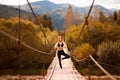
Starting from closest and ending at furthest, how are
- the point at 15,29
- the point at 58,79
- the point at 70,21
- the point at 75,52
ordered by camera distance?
the point at 58,79 → the point at 15,29 → the point at 75,52 → the point at 70,21

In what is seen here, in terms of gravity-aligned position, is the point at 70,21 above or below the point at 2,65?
below

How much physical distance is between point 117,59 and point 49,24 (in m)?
47.5

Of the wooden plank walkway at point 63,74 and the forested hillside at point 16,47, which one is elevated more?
the wooden plank walkway at point 63,74

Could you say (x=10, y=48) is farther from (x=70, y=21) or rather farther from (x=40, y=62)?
(x=70, y=21)

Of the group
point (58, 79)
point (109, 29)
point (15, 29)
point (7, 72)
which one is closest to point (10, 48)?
point (15, 29)

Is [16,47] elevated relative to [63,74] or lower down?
lower down

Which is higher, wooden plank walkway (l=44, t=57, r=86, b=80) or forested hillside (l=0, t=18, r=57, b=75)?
wooden plank walkway (l=44, t=57, r=86, b=80)

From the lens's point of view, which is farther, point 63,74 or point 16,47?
point 16,47

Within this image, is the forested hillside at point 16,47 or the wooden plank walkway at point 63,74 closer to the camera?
the wooden plank walkway at point 63,74

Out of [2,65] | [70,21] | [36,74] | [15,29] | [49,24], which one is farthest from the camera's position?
[70,21]

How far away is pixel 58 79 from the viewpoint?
26.8 feet

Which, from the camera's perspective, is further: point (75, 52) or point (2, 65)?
point (75, 52)

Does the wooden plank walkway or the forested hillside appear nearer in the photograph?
the wooden plank walkway

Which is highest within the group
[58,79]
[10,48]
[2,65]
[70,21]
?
[58,79]
